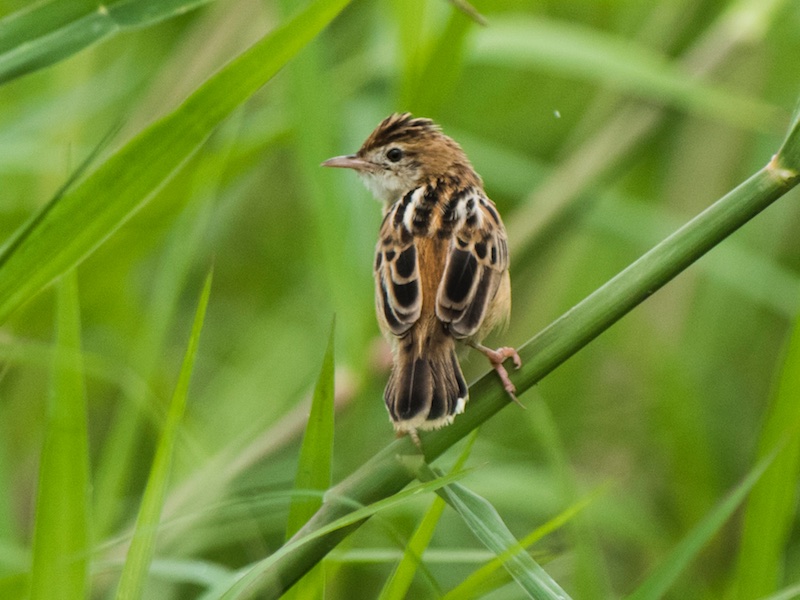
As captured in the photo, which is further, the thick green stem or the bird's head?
the bird's head

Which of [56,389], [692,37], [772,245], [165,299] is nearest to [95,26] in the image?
[56,389]

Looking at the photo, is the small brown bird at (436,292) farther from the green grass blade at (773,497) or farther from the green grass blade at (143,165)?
the green grass blade at (143,165)

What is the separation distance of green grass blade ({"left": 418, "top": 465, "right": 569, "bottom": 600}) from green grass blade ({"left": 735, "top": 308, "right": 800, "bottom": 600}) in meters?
0.59

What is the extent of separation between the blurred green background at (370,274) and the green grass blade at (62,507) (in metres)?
0.45

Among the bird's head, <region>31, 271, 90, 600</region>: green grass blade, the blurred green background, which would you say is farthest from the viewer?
the bird's head

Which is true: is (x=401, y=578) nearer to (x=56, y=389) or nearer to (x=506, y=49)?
(x=56, y=389)

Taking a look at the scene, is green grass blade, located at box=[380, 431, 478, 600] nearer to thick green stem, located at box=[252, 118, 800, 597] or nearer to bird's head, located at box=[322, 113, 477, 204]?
thick green stem, located at box=[252, 118, 800, 597]

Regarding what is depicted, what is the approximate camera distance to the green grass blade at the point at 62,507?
1.90 m

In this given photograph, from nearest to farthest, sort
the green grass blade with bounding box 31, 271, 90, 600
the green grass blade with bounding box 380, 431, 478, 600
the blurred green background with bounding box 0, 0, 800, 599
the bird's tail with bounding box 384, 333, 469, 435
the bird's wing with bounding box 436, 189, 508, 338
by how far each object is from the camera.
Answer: the green grass blade with bounding box 31, 271, 90, 600
the green grass blade with bounding box 380, 431, 478, 600
the bird's tail with bounding box 384, 333, 469, 435
the bird's wing with bounding box 436, 189, 508, 338
the blurred green background with bounding box 0, 0, 800, 599

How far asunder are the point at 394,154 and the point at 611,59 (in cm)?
83

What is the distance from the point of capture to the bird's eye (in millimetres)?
3672

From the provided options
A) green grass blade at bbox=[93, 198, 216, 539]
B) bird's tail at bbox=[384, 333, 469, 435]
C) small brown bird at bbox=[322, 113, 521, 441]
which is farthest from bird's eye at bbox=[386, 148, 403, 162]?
bird's tail at bbox=[384, 333, 469, 435]

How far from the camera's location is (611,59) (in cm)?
370

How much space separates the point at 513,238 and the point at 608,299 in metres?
1.92
